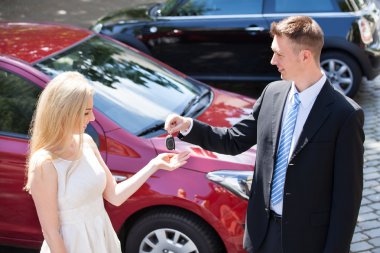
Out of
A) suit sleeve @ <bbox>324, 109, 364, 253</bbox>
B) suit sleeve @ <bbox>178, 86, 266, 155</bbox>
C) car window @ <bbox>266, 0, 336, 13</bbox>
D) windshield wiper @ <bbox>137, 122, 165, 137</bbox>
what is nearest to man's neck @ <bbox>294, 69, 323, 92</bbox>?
suit sleeve @ <bbox>324, 109, 364, 253</bbox>

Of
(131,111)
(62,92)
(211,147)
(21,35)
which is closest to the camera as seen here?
(62,92)

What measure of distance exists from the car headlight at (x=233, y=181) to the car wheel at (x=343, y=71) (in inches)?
163

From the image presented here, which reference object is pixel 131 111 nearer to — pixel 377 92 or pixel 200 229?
pixel 200 229

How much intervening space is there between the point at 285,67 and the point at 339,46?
16.6 feet

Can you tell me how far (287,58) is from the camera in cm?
253

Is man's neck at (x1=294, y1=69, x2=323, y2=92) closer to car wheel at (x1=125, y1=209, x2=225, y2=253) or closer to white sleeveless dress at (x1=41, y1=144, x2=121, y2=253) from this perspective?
white sleeveless dress at (x1=41, y1=144, x2=121, y2=253)

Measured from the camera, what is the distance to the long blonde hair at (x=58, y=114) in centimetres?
252

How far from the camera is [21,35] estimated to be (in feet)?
14.9

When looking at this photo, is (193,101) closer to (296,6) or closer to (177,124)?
(177,124)

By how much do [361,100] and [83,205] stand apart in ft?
19.0

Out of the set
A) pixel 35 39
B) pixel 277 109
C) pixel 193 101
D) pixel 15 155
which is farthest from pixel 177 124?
pixel 35 39

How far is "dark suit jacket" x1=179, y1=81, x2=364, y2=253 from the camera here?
247cm

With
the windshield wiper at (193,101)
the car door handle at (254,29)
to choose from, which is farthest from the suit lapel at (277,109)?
the car door handle at (254,29)

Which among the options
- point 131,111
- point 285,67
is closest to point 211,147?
point 285,67
